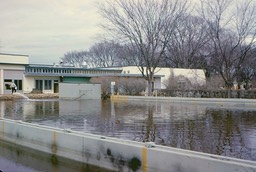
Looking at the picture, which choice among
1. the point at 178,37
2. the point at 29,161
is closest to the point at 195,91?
the point at 29,161

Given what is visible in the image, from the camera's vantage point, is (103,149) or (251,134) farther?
(251,134)

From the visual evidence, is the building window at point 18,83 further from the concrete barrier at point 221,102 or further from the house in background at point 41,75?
the concrete barrier at point 221,102

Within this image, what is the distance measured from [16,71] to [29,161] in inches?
2140

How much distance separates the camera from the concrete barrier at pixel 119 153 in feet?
20.4

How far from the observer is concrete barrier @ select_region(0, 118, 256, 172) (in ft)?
20.4

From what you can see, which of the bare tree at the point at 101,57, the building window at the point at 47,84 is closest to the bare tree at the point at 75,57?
the bare tree at the point at 101,57

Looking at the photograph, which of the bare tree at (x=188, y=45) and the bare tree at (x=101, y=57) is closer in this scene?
the bare tree at (x=188, y=45)

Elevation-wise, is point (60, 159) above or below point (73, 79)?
below

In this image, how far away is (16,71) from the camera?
6116 centimetres

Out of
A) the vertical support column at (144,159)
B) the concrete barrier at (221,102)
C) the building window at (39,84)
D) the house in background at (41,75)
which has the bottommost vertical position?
the vertical support column at (144,159)

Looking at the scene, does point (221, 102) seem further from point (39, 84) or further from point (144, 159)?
point (39, 84)

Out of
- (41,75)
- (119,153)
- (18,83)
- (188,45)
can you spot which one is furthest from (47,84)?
(119,153)

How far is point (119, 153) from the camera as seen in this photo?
7953 millimetres

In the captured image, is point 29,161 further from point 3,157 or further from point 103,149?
point 103,149
